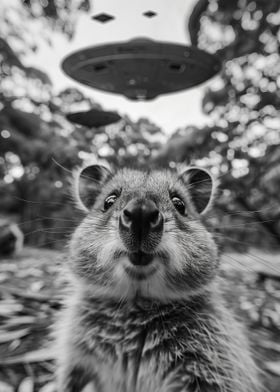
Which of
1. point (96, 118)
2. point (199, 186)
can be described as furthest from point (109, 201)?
point (96, 118)

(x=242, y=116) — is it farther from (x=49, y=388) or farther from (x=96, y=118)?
(x=49, y=388)

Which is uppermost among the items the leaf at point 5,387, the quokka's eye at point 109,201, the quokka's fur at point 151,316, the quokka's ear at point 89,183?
the quokka's ear at point 89,183

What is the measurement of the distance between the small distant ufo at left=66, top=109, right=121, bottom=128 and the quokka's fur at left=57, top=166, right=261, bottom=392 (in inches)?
31.8

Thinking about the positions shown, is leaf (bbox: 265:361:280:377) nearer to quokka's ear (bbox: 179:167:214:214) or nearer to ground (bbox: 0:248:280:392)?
ground (bbox: 0:248:280:392)

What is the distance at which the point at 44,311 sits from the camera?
281cm

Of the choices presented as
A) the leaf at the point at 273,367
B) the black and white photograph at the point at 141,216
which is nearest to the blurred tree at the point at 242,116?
the black and white photograph at the point at 141,216

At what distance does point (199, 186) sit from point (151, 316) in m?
0.84

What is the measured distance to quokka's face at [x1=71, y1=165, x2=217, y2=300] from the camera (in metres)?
1.58

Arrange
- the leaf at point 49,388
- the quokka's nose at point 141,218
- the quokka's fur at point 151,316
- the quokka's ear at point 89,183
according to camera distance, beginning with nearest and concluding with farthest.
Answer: the quokka's nose at point 141,218 → the quokka's fur at point 151,316 → the leaf at point 49,388 → the quokka's ear at point 89,183

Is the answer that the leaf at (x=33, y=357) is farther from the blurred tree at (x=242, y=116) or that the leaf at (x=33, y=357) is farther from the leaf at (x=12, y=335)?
the blurred tree at (x=242, y=116)

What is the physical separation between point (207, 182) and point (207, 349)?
0.92 meters

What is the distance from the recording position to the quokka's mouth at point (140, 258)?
1604 millimetres

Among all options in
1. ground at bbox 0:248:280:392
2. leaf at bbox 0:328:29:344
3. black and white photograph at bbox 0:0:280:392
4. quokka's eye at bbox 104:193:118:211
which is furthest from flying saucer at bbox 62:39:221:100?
leaf at bbox 0:328:29:344

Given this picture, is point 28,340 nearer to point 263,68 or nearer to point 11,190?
point 11,190
